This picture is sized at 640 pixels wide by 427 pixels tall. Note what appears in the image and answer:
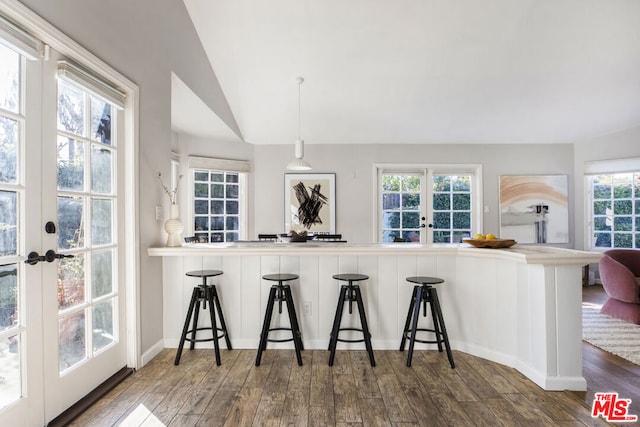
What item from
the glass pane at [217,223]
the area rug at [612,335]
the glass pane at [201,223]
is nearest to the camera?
the area rug at [612,335]

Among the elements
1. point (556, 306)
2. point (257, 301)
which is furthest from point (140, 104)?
point (556, 306)

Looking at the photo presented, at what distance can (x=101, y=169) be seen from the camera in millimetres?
2412

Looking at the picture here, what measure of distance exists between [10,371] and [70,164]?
3.59 feet

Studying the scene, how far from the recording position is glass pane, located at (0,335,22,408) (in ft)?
5.37

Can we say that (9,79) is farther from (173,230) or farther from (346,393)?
(346,393)

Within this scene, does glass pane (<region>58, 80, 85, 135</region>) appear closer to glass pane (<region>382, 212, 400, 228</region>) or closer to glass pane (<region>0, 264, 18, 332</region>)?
glass pane (<region>0, 264, 18, 332</region>)

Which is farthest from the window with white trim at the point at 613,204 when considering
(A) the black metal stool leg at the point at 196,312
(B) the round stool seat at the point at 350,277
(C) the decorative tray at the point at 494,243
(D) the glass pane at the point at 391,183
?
(A) the black metal stool leg at the point at 196,312

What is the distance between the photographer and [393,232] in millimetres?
6043

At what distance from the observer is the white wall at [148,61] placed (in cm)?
219

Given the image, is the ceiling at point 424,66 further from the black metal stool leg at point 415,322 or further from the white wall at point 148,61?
the black metal stool leg at point 415,322

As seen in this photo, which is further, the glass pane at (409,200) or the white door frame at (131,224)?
the glass pane at (409,200)

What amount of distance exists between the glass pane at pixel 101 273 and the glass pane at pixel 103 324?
0.27 feet

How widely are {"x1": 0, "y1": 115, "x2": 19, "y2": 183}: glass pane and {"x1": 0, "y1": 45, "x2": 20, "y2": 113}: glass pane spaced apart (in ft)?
0.24

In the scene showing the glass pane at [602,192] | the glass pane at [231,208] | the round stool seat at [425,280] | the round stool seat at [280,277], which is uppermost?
the glass pane at [602,192]
